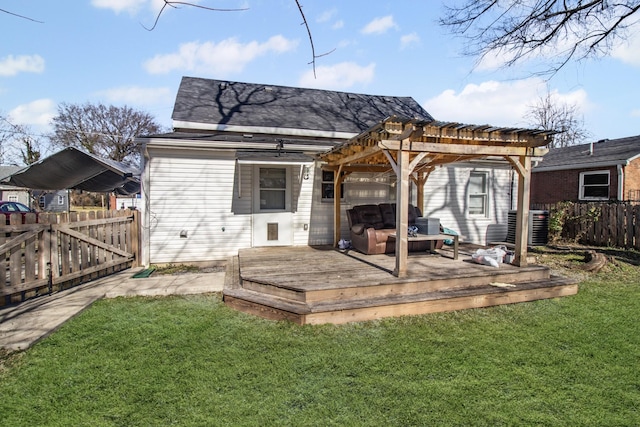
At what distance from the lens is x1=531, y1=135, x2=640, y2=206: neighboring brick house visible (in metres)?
13.5

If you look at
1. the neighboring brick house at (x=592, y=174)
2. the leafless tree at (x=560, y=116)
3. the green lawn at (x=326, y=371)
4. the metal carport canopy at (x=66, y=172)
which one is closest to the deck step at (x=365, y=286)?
the green lawn at (x=326, y=371)

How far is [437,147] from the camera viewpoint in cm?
474

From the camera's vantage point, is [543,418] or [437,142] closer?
[543,418]

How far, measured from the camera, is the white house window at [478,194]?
9.30 meters

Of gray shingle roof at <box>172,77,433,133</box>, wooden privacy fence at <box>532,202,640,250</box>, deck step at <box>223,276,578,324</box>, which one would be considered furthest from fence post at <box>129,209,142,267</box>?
wooden privacy fence at <box>532,202,640,250</box>

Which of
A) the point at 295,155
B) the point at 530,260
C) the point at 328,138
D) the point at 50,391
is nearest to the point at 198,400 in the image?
the point at 50,391

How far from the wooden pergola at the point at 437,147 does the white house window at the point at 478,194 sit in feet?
12.8

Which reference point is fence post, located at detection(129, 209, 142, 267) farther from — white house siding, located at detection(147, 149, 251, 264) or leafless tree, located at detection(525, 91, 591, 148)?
leafless tree, located at detection(525, 91, 591, 148)

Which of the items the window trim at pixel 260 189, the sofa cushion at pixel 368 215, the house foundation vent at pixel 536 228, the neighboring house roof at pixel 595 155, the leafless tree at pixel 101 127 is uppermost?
the leafless tree at pixel 101 127

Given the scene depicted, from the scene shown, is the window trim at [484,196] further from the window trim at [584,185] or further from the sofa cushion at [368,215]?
the window trim at [584,185]

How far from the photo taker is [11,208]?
16.1m

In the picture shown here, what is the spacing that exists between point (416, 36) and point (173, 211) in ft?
22.5

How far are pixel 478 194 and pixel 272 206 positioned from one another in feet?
20.0

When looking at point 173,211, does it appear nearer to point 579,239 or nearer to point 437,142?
point 437,142
